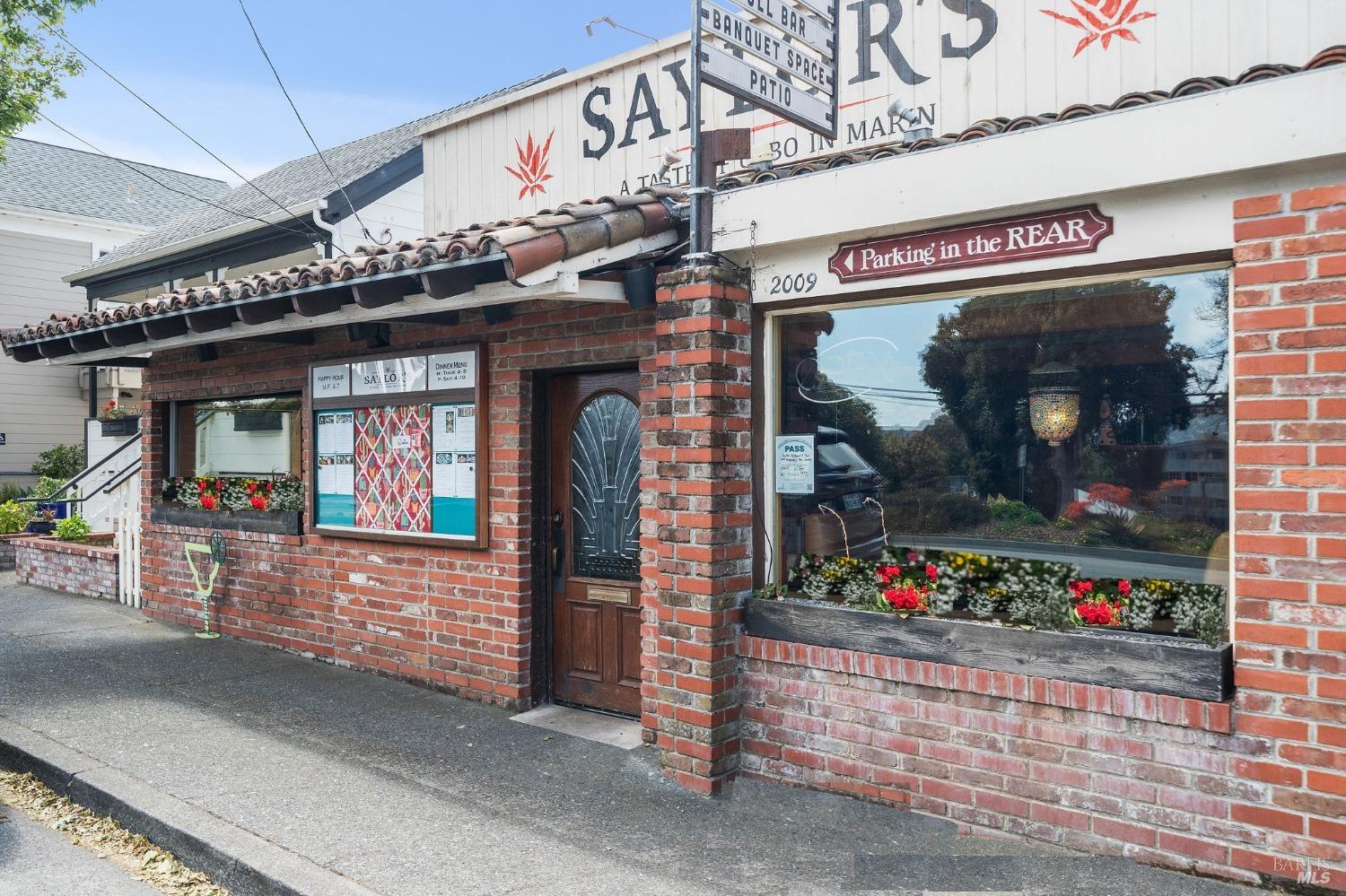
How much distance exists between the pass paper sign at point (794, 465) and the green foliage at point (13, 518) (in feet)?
41.0

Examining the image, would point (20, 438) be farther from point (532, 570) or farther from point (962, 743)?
point (962, 743)

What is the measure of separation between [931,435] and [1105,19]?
2315mm

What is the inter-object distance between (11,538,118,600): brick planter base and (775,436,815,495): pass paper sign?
8515 mm

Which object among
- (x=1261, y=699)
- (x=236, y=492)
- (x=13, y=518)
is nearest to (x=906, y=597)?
(x=1261, y=699)

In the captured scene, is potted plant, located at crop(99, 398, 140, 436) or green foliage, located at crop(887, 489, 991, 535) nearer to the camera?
green foliage, located at crop(887, 489, 991, 535)

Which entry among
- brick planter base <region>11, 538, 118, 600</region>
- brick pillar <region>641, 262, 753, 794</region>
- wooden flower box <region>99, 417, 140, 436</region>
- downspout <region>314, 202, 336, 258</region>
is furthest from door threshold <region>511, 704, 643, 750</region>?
wooden flower box <region>99, 417, 140, 436</region>

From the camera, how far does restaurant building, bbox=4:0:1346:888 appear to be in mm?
3598

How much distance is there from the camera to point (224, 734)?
18.8 feet

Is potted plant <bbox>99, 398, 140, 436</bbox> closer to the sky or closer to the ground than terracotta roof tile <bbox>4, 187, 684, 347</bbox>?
closer to the ground

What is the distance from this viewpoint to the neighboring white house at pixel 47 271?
17828 mm

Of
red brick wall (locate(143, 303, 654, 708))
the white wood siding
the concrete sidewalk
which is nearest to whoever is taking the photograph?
the concrete sidewalk

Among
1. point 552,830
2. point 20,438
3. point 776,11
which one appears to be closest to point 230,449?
point 552,830

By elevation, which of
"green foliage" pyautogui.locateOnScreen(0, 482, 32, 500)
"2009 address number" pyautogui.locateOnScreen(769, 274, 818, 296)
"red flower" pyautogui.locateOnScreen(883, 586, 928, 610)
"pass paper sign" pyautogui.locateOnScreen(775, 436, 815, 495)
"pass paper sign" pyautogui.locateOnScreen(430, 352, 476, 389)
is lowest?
"red flower" pyautogui.locateOnScreen(883, 586, 928, 610)

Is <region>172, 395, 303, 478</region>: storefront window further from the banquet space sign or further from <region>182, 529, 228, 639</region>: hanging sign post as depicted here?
the banquet space sign
